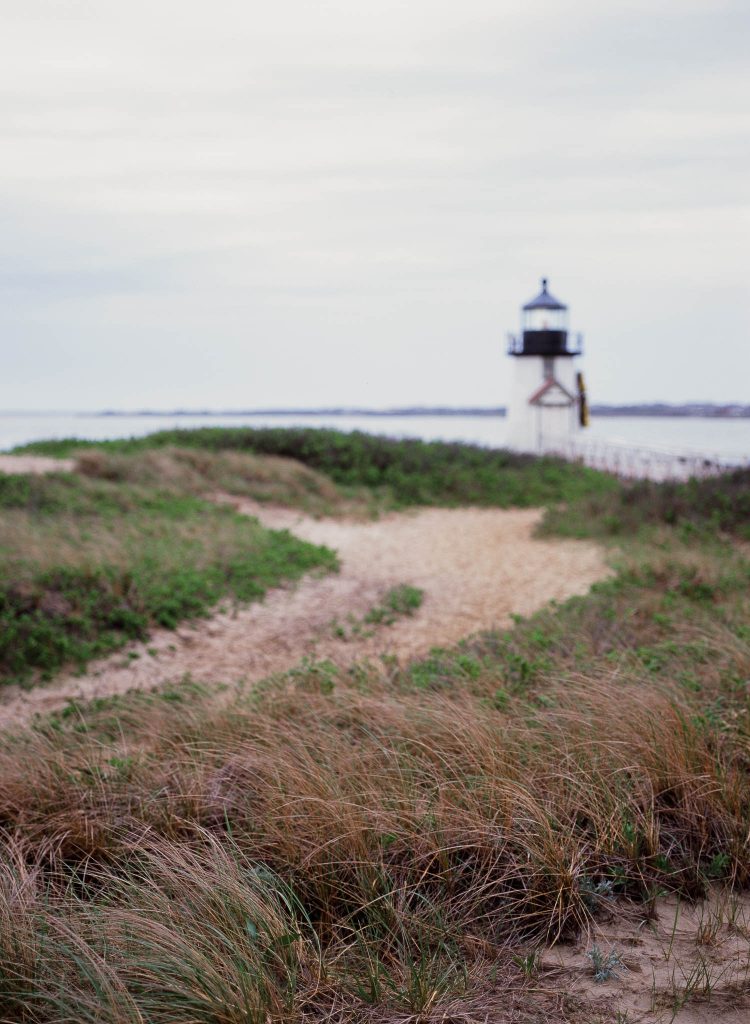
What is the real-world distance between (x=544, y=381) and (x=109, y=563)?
2097 cm

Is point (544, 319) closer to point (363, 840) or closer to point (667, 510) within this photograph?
point (667, 510)

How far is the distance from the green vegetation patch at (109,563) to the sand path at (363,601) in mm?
354

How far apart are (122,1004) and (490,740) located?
80.0 inches

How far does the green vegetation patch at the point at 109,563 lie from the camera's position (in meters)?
8.47

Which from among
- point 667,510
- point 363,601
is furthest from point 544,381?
point 363,601

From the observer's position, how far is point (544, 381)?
28.5m

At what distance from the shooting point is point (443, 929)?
113 inches

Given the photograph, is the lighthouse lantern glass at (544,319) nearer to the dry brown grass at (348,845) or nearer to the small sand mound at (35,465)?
the small sand mound at (35,465)

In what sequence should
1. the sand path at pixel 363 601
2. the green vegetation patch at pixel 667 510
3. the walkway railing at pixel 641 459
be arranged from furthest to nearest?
the walkway railing at pixel 641 459, the green vegetation patch at pixel 667 510, the sand path at pixel 363 601

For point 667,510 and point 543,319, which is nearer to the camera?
point 667,510

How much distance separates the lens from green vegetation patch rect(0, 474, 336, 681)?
847 centimetres

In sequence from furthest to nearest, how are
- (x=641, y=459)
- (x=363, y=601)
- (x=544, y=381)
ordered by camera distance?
1. (x=544, y=381)
2. (x=641, y=459)
3. (x=363, y=601)

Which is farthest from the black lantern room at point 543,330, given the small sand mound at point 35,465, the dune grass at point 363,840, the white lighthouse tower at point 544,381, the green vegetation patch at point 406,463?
the dune grass at point 363,840

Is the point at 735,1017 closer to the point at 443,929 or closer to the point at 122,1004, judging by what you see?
the point at 443,929
